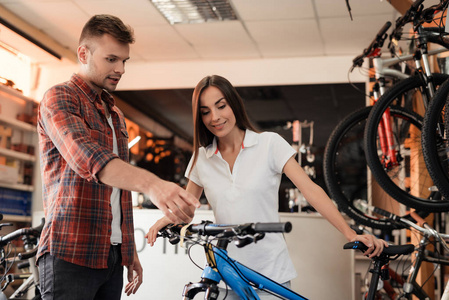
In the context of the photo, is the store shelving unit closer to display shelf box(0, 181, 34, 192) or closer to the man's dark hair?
display shelf box(0, 181, 34, 192)

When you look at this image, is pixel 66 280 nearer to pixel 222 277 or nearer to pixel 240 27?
pixel 222 277

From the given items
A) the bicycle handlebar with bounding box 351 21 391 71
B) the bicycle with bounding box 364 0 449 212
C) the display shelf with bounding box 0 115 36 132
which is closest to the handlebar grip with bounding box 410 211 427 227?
the bicycle with bounding box 364 0 449 212

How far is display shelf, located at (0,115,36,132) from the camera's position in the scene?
222 inches

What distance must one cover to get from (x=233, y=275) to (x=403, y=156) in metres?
2.23

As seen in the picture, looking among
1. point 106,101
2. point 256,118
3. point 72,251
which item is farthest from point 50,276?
point 256,118

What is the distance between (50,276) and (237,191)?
2.17 feet

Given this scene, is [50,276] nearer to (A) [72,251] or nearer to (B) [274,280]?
(A) [72,251]

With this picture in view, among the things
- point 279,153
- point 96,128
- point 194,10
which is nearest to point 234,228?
point 96,128

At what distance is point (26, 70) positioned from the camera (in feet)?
20.5

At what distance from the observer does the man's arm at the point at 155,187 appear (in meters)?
1.04

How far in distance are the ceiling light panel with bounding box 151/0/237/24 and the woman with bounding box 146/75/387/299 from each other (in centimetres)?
311

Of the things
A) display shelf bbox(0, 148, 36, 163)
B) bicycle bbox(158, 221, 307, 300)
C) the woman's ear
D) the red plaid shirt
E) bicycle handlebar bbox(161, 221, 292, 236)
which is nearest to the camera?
bicycle handlebar bbox(161, 221, 292, 236)

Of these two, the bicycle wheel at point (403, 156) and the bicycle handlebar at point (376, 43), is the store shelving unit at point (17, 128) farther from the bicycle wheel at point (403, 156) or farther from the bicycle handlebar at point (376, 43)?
the bicycle wheel at point (403, 156)

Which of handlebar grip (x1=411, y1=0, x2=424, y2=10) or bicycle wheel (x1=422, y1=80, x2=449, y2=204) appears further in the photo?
handlebar grip (x1=411, y1=0, x2=424, y2=10)
